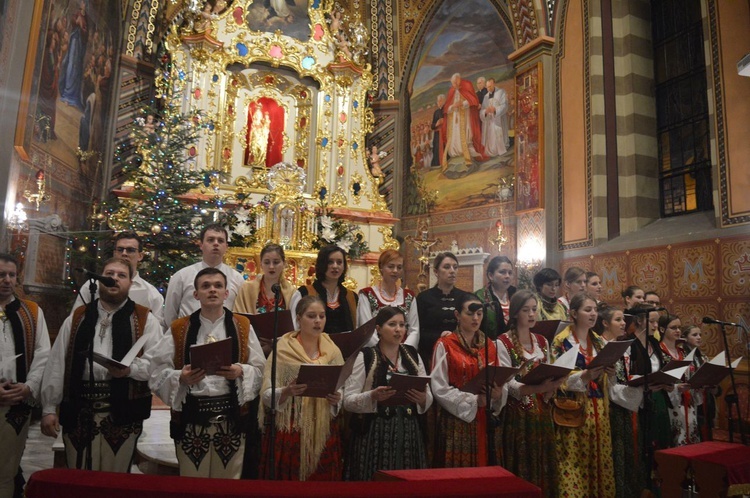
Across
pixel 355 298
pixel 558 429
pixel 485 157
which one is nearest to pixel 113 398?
pixel 355 298

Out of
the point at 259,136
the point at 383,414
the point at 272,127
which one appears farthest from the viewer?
the point at 272,127

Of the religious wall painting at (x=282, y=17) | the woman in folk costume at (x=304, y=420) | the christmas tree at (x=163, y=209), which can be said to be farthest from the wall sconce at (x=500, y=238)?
the woman in folk costume at (x=304, y=420)

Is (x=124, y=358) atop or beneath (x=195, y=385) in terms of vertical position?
atop

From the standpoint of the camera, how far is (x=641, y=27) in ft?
32.7

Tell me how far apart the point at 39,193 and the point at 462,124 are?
8130 millimetres

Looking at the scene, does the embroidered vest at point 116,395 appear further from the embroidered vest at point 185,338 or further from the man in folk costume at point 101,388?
the embroidered vest at point 185,338

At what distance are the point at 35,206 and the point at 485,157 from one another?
26.6 ft

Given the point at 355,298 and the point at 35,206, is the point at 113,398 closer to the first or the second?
the point at 355,298

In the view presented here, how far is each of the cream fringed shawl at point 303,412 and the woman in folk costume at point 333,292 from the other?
2.64 feet

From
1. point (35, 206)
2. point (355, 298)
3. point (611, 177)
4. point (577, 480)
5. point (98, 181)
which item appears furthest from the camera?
point (98, 181)

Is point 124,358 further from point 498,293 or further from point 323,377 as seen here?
point 498,293

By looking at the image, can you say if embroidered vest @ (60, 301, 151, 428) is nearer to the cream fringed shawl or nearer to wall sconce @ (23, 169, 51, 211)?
the cream fringed shawl

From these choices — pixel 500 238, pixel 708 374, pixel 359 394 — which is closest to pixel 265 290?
pixel 359 394

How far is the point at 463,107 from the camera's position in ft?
41.0
